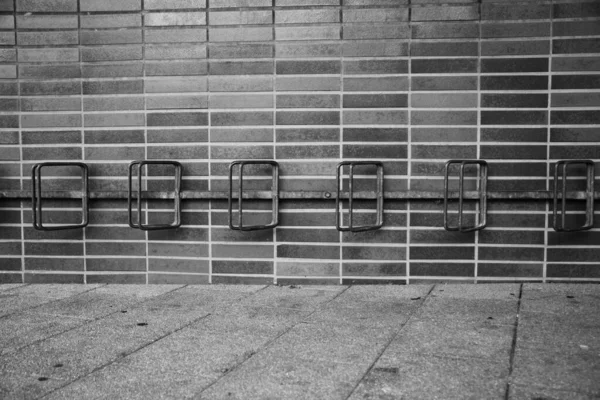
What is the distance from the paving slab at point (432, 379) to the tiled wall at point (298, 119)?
2.22 meters

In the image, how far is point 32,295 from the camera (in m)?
5.05

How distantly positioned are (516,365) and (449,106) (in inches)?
110

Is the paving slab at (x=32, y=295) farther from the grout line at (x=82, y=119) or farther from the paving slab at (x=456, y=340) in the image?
the paving slab at (x=456, y=340)

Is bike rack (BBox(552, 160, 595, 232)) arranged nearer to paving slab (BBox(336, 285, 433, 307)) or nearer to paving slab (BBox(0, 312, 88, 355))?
paving slab (BBox(336, 285, 433, 307))

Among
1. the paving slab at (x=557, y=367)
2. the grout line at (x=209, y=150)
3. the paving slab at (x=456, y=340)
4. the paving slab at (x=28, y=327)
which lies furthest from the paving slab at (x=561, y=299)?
the paving slab at (x=28, y=327)

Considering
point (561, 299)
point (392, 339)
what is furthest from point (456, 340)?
point (561, 299)

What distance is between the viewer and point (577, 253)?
523 cm

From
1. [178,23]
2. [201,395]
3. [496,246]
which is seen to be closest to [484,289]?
[496,246]

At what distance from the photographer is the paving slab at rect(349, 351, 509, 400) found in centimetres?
269

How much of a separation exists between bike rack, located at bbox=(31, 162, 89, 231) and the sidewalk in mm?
597

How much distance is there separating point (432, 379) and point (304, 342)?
917 millimetres

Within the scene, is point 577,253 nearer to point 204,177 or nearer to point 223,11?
point 204,177

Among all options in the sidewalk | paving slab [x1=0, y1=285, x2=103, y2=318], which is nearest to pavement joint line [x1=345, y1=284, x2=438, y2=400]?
the sidewalk

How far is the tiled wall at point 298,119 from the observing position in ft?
17.0
